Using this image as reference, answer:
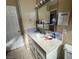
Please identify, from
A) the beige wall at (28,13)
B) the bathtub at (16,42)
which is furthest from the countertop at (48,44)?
the bathtub at (16,42)

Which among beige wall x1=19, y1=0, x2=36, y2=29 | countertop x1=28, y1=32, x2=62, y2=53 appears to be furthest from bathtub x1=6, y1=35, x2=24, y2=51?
countertop x1=28, y1=32, x2=62, y2=53

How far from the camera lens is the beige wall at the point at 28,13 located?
14.3 ft

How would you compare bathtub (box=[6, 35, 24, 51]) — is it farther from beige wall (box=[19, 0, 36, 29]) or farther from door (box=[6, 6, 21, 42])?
beige wall (box=[19, 0, 36, 29])

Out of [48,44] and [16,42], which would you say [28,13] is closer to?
[16,42]

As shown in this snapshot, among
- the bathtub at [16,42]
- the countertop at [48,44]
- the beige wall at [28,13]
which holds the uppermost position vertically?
the beige wall at [28,13]

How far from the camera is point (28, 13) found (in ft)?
14.4

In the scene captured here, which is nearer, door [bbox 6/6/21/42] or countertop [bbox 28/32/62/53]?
countertop [bbox 28/32/62/53]

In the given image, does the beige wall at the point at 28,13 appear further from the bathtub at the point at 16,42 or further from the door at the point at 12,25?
the bathtub at the point at 16,42

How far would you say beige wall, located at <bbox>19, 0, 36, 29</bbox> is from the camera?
172 inches
